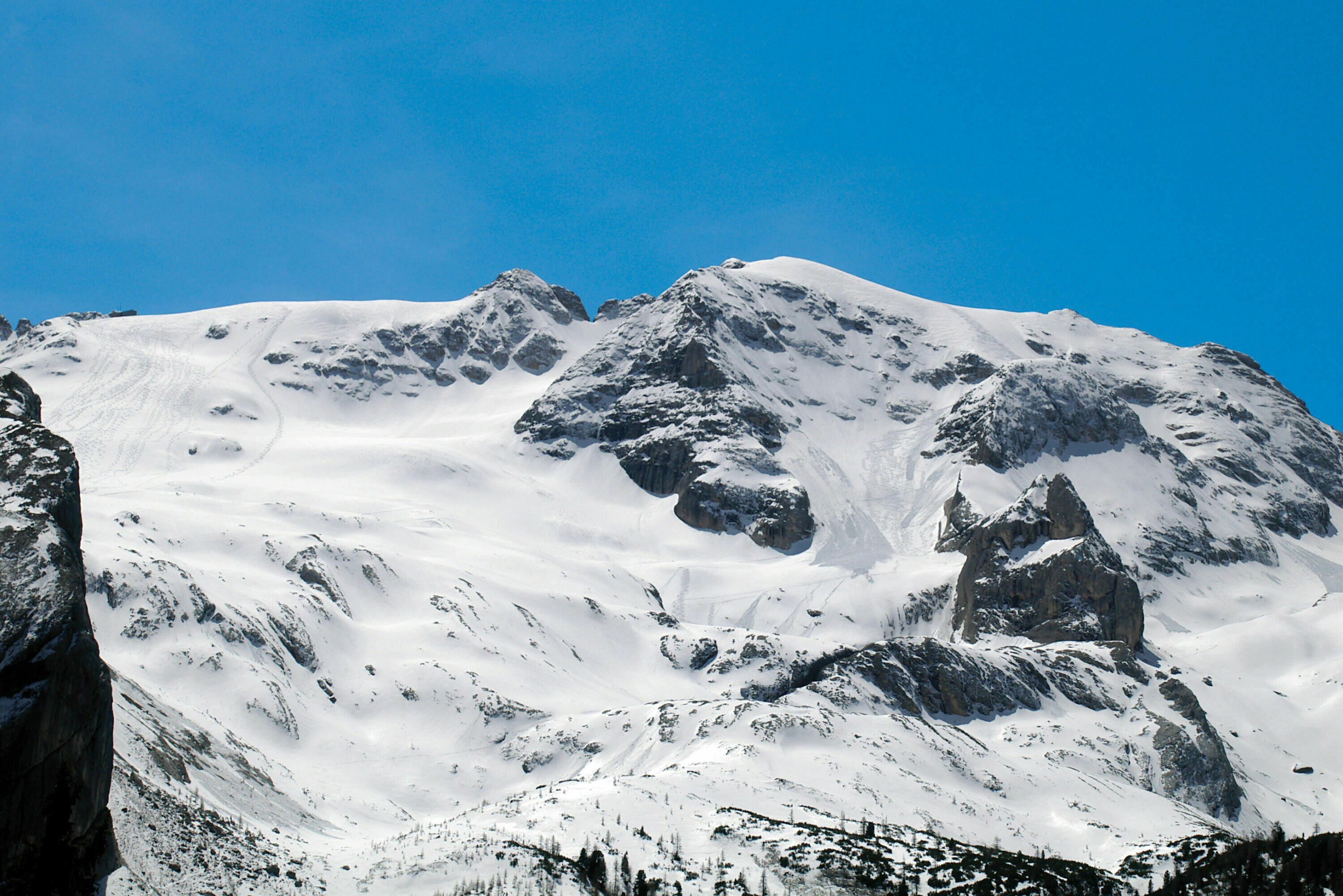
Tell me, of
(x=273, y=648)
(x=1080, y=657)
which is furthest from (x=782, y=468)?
(x=273, y=648)

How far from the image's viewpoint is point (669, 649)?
371 ft

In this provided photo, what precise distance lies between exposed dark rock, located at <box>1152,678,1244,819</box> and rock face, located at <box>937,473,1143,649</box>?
70.4 ft

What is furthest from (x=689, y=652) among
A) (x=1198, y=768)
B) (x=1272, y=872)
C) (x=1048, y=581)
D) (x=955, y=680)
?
(x=1272, y=872)

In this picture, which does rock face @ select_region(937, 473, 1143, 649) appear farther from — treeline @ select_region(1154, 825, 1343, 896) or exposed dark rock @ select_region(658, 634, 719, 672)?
treeline @ select_region(1154, 825, 1343, 896)

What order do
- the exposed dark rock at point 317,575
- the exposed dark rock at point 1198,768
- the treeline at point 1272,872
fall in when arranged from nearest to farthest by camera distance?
1. the treeline at point 1272,872
2. the exposed dark rock at point 1198,768
3. the exposed dark rock at point 317,575

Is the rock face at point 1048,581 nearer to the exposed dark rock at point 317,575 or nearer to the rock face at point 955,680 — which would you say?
the rock face at point 955,680

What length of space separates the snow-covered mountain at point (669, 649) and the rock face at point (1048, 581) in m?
0.38

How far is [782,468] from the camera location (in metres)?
187

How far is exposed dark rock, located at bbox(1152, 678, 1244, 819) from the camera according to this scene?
93.2 m

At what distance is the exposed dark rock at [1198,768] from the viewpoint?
93250 millimetres

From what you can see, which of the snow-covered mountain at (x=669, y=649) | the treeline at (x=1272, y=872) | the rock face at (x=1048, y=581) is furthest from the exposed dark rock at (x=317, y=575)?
the treeline at (x=1272, y=872)

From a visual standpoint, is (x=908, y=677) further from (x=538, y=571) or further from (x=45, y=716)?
(x=45, y=716)

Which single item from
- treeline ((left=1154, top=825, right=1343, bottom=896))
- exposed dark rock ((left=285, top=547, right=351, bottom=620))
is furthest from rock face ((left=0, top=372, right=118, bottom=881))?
exposed dark rock ((left=285, top=547, right=351, bottom=620))

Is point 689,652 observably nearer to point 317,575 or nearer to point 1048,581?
point 317,575
